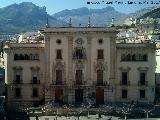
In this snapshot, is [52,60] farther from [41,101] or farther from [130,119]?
[130,119]

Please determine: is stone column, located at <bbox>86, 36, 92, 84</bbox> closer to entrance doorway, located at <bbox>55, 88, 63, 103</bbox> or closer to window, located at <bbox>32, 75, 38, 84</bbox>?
entrance doorway, located at <bbox>55, 88, 63, 103</bbox>

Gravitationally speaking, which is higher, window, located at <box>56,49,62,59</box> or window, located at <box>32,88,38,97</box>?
window, located at <box>56,49,62,59</box>

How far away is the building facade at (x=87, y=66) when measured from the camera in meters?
75.6

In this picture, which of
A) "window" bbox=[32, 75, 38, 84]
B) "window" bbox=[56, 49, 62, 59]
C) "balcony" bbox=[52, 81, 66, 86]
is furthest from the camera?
"window" bbox=[32, 75, 38, 84]

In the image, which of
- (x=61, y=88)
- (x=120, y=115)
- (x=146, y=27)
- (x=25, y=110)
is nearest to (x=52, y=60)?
(x=61, y=88)

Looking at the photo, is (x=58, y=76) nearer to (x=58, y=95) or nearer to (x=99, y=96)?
(x=58, y=95)

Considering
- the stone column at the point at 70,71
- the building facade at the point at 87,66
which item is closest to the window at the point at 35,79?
the building facade at the point at 87,66

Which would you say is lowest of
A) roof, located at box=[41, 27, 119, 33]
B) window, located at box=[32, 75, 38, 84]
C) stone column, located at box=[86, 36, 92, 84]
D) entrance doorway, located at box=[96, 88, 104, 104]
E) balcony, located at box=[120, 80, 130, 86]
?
entrance doorway, located at box=[96, 88, 104, 104]

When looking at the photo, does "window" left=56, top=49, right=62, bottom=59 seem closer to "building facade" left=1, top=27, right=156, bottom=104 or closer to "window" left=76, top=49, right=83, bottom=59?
"building facade" left=1, top=27, right=156, bottom=104

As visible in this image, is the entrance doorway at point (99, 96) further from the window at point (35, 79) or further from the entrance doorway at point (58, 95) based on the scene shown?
the window at point (35, 79)

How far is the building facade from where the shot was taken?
75.6m

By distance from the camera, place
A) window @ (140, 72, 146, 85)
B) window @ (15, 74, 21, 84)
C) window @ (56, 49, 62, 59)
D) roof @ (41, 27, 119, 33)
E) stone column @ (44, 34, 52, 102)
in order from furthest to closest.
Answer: window @ (15, 74, 21, 84) → window @ (140, 72, 146, 85) → window @ (56, 49, 62, 59) → stone column @ (44, 34, 52, 102) → roof @ (41, 27, 119, 33)

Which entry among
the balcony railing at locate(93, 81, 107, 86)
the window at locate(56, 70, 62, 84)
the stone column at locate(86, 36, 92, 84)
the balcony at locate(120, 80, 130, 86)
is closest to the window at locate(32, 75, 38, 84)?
the window at locate(56, 70, 62, 84)

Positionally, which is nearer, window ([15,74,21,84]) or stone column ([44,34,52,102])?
stone column ([44,34,52,102])
